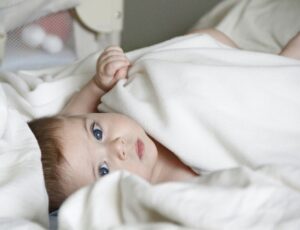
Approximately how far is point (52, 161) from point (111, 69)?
0.81ft

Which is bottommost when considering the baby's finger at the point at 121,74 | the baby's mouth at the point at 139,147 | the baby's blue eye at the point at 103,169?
the baby's blue eye at the point at 103,169

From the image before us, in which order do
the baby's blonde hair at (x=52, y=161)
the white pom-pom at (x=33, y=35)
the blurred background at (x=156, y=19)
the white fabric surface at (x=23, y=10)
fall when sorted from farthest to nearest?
the blurred background at (x=156, y=19) < the white pom-pom at (x=33, y=35) < the white fabric surface at (x=23, y=10) < the baby's blonde hair at (x=52, y=161)

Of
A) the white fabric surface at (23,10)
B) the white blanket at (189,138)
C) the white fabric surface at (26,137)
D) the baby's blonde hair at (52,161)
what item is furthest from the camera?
the white fabric surface at (23,10)

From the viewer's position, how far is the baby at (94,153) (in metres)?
0.83

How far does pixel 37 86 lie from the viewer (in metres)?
1.07

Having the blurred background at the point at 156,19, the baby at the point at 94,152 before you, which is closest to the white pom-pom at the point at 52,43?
the blurred background at the point at 156,19

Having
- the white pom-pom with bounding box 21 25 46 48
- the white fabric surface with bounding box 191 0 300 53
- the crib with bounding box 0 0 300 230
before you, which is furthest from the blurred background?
the white pom-pom with bounding box 21 25 46 48

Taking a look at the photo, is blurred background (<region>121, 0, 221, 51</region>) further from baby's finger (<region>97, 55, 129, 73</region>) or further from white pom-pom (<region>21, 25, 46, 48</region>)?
baby's finger (<region>97, 55, 129, 73</region>)

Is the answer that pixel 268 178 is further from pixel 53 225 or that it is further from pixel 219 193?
pixel 53 225

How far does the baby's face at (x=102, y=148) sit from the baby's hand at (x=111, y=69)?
12cm

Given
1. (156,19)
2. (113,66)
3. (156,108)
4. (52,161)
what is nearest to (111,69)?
(113,66)

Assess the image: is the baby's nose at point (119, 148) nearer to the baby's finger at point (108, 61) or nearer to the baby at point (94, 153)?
the baby at point (94, 153)

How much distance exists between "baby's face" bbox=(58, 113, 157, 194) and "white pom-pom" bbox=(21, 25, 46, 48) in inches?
16.9

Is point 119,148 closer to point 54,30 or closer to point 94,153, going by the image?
point 94,153
